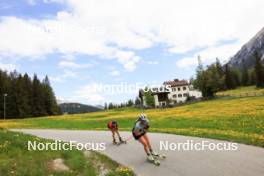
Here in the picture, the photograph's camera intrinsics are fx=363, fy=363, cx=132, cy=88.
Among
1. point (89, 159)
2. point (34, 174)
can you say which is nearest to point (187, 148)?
point (89, 159)

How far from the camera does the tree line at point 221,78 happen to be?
10050 cm

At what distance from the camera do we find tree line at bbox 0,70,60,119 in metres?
107

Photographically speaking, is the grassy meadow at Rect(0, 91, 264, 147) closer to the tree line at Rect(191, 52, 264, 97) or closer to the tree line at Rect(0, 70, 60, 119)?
the tree line at Rect(191, 52, 264, 97)

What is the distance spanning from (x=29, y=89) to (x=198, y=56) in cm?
5621

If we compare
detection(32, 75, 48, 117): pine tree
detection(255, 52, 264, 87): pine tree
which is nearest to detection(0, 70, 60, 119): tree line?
detection(32, 75, 48, 117): pine tree

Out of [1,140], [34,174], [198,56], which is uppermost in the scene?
[198,56]

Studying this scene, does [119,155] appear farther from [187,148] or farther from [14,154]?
[14,154]

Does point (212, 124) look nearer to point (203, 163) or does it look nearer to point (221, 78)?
point (203, 163)

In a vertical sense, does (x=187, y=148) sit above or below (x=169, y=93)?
below

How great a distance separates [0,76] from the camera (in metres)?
112

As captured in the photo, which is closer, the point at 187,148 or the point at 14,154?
the point at 14,154

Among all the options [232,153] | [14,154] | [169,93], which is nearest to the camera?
[232,153]

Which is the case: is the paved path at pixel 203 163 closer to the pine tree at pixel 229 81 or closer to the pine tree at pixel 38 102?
the pine tree at pixel 38 102

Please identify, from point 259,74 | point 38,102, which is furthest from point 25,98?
point 259,74
